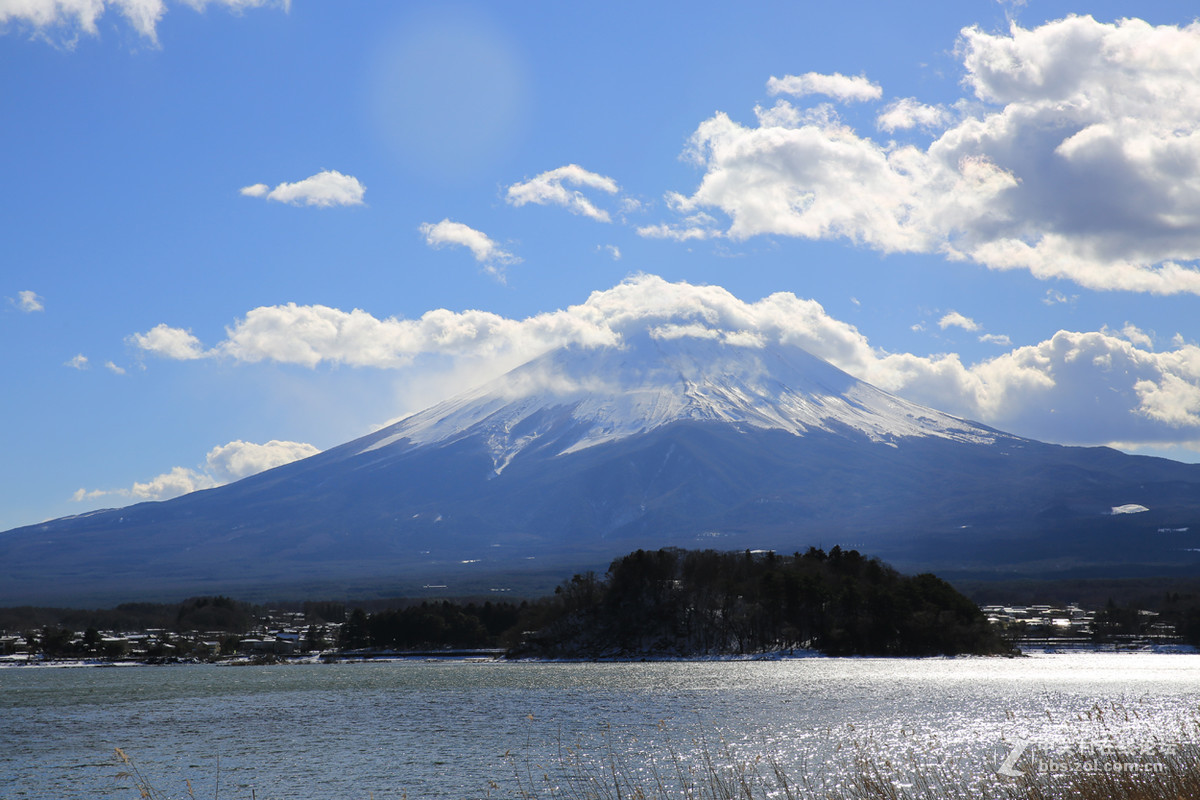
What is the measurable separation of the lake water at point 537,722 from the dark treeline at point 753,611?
14.3 meters

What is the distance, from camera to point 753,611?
126 m

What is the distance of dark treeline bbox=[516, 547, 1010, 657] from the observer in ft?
397

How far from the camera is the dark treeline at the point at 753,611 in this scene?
397 ft

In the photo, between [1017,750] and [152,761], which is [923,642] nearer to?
[1017,750]

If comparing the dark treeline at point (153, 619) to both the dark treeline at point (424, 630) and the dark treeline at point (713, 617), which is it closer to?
the dark treeline at point (713, 617)

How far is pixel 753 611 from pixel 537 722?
71.2 metres

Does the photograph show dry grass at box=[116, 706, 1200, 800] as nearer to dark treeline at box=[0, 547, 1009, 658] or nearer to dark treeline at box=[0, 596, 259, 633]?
dark treeline at box=[0, 547, 1009, 658]

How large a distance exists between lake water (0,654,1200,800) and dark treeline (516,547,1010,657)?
14.3m

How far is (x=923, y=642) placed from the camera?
121000 millimetres

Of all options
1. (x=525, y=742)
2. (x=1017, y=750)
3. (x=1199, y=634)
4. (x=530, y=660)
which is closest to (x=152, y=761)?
(x=525, y=742)

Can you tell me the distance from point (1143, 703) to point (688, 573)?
73.6 metres

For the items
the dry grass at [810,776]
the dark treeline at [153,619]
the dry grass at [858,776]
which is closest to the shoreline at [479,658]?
the dark treeline at [153,619]

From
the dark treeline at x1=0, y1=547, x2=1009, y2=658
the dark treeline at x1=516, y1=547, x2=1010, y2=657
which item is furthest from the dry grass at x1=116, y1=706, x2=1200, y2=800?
the dark treeline at x1=0, y1=547, x2=1009, y2=658

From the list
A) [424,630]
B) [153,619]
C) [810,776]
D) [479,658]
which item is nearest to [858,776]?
[810,776]
